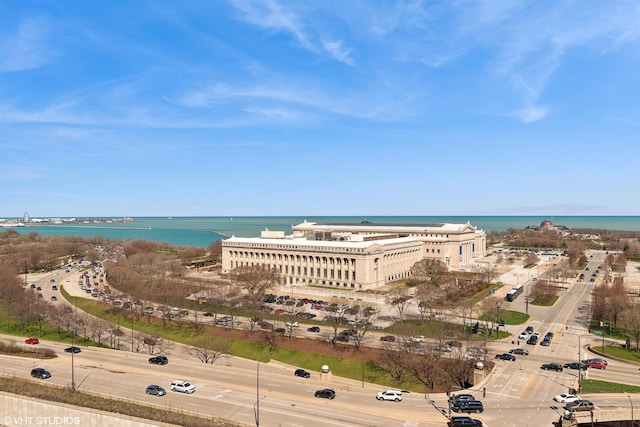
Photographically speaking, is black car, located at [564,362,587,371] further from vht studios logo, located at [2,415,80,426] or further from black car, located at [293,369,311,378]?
vht studios logo, located at [2,415,80,426]

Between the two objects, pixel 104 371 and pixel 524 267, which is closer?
pixel 104 371

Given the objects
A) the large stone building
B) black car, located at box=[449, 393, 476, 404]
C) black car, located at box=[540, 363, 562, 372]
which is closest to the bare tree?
black car, located at box=[449, 393, 476, 404]

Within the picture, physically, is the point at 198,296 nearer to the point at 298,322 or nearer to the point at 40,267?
the point at 298,322

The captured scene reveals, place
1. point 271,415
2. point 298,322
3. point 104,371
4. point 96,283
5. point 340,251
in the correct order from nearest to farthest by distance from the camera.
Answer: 1. point 271,415
2. point 104,371
3. point 298,322
4. point 340,251
5. point 96,283

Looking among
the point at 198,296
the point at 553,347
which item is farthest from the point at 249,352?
the point at 553,347

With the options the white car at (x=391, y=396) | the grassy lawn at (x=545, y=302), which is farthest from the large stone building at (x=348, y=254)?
the white car at (x=391, y=396)
